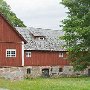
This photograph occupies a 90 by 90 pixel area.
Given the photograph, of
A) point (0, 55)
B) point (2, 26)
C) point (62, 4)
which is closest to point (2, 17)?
point (2, 26)

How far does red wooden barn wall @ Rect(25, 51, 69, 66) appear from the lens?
62.9 m

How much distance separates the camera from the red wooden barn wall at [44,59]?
206 ft

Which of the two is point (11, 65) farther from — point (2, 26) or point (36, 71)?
point (36, 71)

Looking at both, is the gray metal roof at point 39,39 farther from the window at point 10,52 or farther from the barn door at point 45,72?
the window at point 10,52

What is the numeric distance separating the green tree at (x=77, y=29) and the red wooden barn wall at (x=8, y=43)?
6.37 m

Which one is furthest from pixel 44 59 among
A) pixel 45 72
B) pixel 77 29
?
pixel 77 29

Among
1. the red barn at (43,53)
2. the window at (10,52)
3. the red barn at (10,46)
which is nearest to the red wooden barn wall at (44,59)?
the red barn at (43,53)

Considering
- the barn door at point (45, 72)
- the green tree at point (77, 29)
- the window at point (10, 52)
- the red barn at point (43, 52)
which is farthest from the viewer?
the barn door at point (45, 72)

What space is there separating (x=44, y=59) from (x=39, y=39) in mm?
3356

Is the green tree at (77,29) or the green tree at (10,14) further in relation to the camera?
the green tree at (10,14)

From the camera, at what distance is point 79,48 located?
51719mm

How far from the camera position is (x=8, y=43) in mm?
48938

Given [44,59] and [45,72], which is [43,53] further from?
[45,72]

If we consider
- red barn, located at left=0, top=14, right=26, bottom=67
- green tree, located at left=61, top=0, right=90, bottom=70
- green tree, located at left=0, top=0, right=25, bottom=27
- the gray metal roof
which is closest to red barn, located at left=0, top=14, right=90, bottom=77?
the gray metal roof
